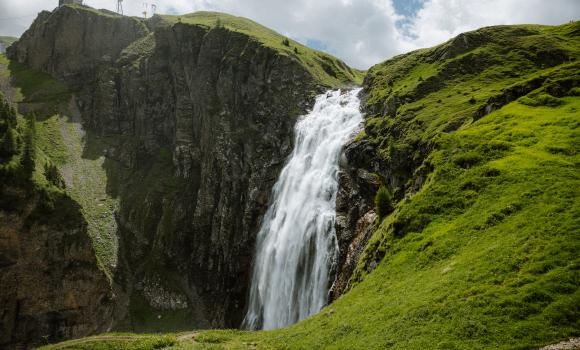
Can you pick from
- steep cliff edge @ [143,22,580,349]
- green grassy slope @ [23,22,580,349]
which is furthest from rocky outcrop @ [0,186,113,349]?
steep cliff edge @ [143,22,580,349]

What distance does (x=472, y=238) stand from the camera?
87.2 ft

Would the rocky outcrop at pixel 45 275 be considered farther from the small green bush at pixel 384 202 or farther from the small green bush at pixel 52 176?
the small green bush at pixel 384 202

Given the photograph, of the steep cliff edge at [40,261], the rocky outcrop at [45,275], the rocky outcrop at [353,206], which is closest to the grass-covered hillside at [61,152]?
the steep cliff edge at [40,261]

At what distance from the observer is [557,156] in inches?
1160

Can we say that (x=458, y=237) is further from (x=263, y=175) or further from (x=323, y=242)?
(x=263, y=175)

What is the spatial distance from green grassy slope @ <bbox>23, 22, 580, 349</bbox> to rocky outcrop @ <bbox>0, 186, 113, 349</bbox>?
5286 centimetres

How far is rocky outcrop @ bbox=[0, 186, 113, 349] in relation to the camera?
71562 mm

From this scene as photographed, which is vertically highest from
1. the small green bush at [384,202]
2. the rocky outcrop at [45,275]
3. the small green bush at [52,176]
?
the small green bush at [52,176]

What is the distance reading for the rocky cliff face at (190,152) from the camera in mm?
78438

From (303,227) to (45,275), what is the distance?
169 ft

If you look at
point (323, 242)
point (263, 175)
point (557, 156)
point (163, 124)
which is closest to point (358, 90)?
point (263, 175)

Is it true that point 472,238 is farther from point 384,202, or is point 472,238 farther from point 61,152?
point 61,152

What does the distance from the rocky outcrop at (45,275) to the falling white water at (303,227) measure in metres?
33.6

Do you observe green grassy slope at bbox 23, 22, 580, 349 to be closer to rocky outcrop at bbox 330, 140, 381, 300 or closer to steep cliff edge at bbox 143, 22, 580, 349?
steep cliff edge at bbox 143, 22, 580, 349
